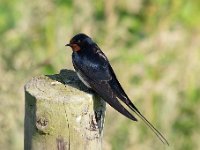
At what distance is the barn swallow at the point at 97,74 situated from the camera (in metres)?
3.16

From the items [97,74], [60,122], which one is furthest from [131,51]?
[60,122]

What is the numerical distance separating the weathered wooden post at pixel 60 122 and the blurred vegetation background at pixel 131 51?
169 centimetres

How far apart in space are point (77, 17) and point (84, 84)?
80.1 inches

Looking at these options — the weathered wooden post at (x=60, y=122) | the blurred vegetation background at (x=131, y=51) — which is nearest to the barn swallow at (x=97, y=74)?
the weathered wooden post at (x=60, y=122)

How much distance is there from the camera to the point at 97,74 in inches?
134

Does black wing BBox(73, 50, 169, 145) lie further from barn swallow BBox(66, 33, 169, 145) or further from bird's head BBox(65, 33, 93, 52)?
bird's head BBox(65, 33, 93, 52)

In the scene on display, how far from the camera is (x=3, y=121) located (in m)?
4.15

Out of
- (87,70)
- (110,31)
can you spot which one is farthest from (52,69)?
(87,70)

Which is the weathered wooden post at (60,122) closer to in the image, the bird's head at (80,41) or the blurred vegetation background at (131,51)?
the bird's head at (80,41)

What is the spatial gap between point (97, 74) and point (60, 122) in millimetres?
813

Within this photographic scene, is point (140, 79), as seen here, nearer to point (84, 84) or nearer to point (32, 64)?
point (32, 64)

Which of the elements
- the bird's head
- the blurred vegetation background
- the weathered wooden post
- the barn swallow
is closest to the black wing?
the barn swallow

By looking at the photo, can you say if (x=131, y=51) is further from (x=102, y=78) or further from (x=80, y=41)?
(x=102, y=78)

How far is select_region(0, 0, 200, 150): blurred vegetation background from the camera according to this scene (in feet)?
15.9
